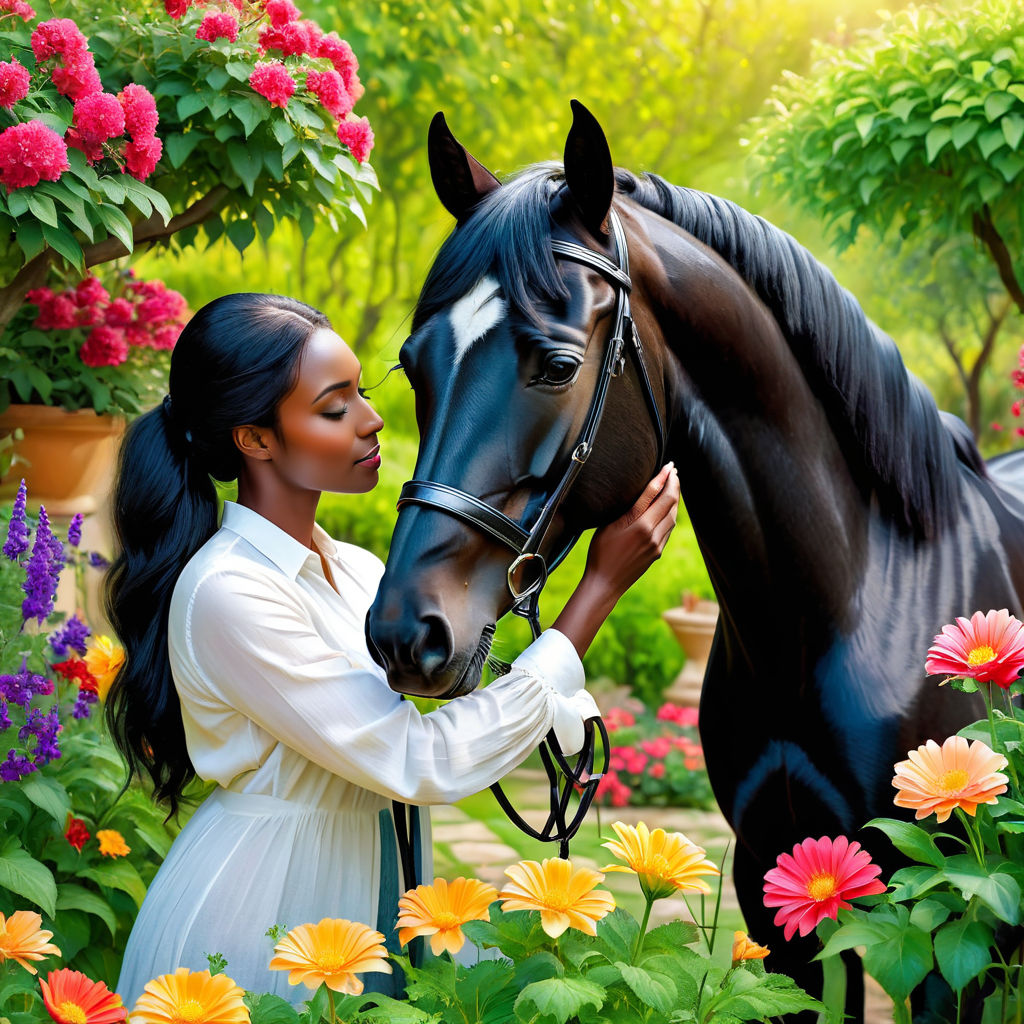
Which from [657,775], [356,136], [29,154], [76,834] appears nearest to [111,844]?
[76,834]

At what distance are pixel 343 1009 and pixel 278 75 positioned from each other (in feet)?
6.06

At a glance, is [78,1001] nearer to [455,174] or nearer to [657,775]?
[455,174]

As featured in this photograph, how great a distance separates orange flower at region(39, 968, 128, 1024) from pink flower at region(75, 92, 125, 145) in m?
1.57

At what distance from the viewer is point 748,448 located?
5.54 feet

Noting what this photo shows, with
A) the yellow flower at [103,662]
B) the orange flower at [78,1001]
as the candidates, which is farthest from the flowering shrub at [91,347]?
the orange flower at [78,1001]

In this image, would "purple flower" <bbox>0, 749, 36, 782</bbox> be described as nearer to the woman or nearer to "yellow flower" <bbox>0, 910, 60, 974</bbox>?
the woman

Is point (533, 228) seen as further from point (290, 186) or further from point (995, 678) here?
point (290, 186)

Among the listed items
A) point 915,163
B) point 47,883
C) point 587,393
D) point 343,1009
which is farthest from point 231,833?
point 915,163

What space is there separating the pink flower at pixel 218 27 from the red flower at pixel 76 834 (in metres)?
1.75

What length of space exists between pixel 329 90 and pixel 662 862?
73.6 inches

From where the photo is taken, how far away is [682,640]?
6.48 meters

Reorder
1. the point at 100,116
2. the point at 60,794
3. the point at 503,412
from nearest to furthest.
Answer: the point at 503,412
the point at 100,116
the point at 60,794

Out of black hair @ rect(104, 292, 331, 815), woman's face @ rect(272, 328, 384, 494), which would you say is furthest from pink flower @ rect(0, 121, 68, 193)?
woman's face @ rect(272, 328, 384, 494)

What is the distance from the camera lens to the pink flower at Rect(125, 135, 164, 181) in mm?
2115
